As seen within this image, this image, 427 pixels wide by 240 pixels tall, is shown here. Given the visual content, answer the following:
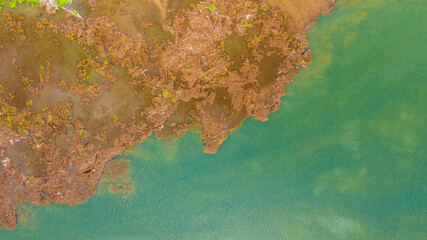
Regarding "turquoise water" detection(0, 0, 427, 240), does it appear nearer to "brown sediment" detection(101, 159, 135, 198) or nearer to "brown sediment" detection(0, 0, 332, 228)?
"brown sediment" detection(101, 159, 135, 198)

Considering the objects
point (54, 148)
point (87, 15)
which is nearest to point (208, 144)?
point (54, 148)

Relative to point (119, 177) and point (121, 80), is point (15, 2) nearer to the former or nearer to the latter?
point (121, 80)

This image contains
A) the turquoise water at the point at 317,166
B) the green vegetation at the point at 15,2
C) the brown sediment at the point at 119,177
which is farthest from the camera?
the brown sediment at the point at 119,177

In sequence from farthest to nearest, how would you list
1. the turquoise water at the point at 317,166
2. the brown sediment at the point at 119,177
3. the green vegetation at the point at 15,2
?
the brown sediment at the point at 119,177
the green vegetation at the point at 15,2
the turquoise water at the point at 317,166

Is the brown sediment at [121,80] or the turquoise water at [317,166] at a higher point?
the brown sediment at [121,80]

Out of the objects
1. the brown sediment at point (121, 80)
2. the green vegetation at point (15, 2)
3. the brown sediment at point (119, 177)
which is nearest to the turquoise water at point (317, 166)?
the brown sediment at point (119, 177)

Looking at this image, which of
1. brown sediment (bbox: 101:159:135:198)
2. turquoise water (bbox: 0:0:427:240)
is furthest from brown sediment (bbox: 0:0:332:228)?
turquoise water (bbox: 0:0:427:240)

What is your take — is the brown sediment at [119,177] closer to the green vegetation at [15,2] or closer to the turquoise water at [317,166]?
the turquoise water at [317,166]
